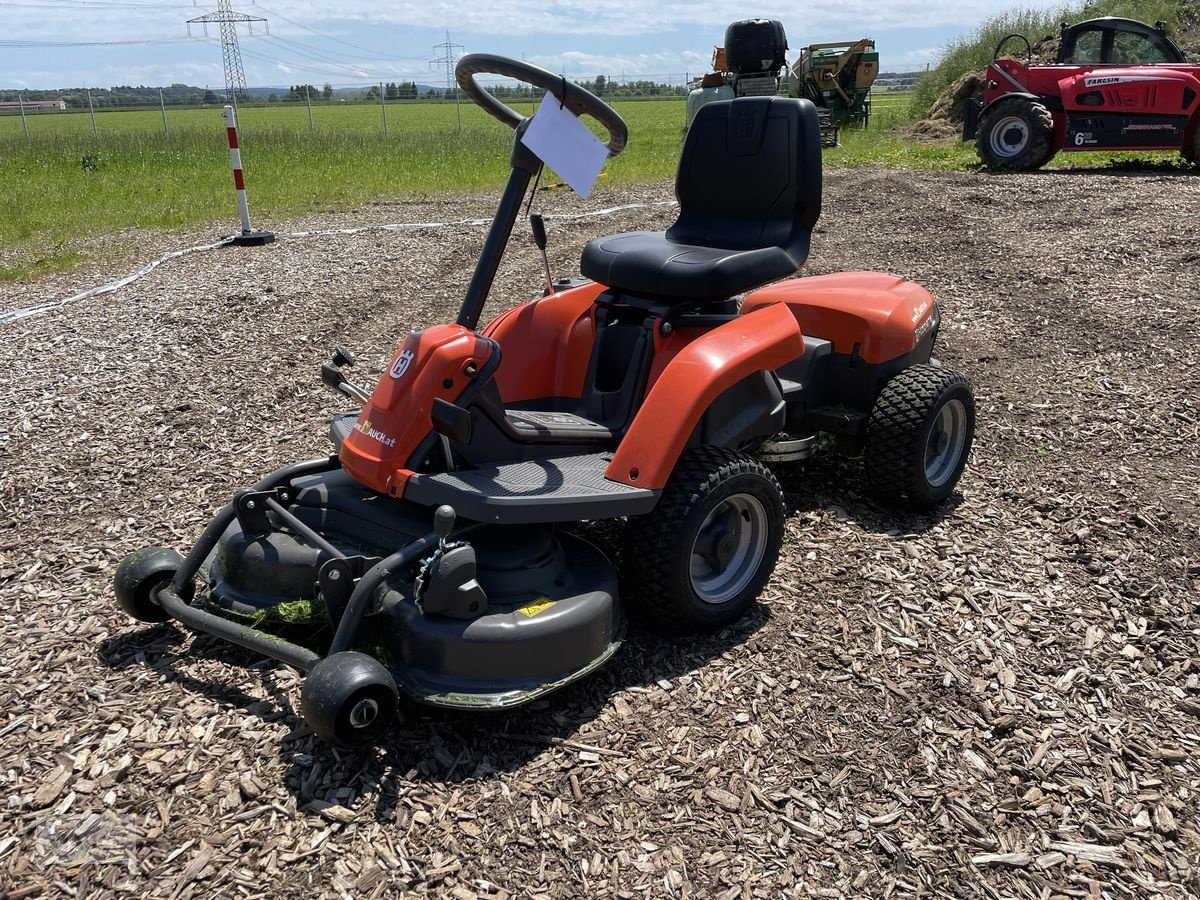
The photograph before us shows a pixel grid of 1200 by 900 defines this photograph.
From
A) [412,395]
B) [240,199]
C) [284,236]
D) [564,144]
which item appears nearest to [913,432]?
[564,144]

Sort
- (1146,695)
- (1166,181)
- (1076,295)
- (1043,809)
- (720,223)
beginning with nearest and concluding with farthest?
(1043,809) → (1146,695) → (720,223) → (1076,295) → (1166,181)

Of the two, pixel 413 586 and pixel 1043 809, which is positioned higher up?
pixel 413 586

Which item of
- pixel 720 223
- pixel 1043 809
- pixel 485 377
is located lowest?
pixel 1043 809

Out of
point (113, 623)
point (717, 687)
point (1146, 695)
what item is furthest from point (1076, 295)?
point (113, 623)

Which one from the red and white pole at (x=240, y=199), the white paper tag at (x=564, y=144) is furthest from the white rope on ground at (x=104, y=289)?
the white paper tag at (x=564, y=144)

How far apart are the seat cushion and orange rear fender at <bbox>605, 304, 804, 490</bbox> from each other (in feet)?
0.52

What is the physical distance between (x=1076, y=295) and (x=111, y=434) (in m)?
6.04

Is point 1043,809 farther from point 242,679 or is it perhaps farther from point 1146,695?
point 242,679

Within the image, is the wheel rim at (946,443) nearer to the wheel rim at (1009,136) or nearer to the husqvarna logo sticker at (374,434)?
the husqvarna logo sticker at (374,434)

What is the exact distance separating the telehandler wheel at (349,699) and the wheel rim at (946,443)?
244cm

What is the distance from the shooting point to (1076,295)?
22.1 ft

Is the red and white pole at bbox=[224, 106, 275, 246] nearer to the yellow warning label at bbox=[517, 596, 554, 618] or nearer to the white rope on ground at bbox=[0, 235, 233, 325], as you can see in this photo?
the white rope on ground at bbox=[0, 235, 233, 325]

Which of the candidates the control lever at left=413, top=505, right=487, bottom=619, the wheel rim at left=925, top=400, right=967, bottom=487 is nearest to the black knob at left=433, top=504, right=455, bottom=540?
the control lever at left=413, top=505, right=487, bottom=619

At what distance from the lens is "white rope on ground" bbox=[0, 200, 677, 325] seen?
273 inches
